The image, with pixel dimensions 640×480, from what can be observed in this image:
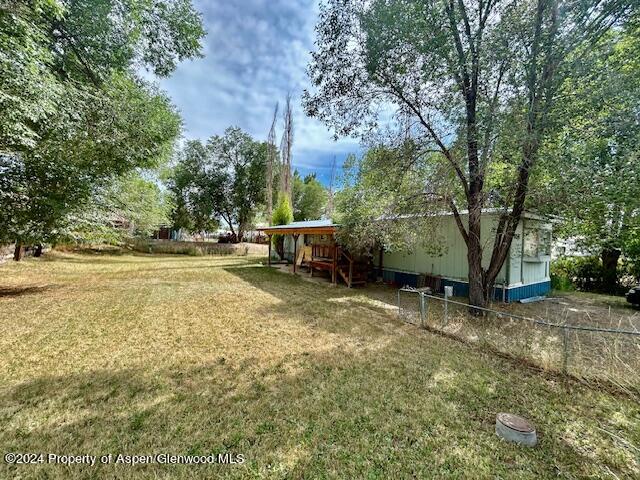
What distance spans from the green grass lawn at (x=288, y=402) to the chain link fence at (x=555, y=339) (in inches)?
12.9

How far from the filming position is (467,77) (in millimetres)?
5246

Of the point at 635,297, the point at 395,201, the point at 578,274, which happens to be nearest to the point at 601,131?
the point at 395,201

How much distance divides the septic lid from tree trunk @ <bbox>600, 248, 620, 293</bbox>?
1056cm

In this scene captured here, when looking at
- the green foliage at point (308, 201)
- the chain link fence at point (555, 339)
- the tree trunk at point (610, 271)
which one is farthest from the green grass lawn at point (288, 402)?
the green foliage at point (308, 201)

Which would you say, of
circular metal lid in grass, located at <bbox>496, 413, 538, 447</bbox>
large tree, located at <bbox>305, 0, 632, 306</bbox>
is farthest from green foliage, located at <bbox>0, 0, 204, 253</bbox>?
circular metal lid in grass, located at <bbox>496, 413, 538, 447</bbox>

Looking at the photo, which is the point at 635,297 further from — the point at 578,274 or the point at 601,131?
the point at 601,131

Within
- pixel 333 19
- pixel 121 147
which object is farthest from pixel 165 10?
pixel 333 19

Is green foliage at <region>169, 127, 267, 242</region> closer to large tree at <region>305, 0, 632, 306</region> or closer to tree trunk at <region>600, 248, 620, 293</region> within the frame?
large tree at <region>305, 0, 632, 306</region>

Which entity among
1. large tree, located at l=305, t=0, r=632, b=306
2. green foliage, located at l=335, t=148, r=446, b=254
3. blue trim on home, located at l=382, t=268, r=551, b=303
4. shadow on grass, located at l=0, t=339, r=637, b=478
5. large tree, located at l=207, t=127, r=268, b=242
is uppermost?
large tree, located at l=207, t=127, r=268, b=242

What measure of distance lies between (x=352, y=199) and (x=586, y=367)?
5766 mm

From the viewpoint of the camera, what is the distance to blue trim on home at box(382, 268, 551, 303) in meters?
7.61

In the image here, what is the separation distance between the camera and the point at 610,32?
428 centimetres

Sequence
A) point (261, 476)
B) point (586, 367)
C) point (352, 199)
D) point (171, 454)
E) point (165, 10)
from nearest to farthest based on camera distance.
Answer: point (261, 476)
point (171, 454)
point (586, 367)
point (165, 10)
point (352, 199)

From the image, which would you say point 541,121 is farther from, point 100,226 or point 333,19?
point 100,226
